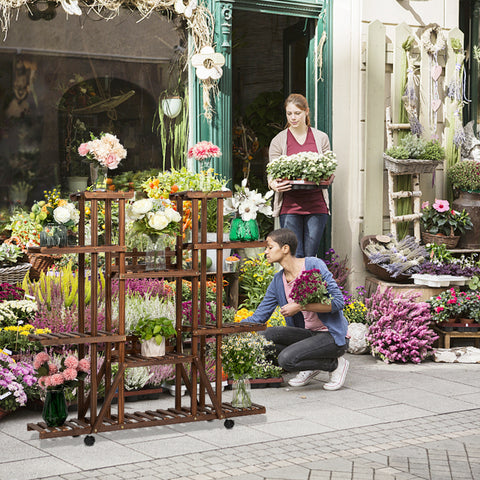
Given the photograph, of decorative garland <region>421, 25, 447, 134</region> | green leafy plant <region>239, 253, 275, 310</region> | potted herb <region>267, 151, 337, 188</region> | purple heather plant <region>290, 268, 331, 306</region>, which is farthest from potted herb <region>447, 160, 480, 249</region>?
purple heather plant <region>290, 268, 331, 306</region>

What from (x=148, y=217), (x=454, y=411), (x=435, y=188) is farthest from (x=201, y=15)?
(x=454, y=411)

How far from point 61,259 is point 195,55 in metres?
2.60

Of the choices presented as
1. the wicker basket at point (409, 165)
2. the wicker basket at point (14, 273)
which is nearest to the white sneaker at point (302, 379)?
the wicker basket at point (14, 273)

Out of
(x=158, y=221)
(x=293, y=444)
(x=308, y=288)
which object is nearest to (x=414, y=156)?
(x=308, y=288)

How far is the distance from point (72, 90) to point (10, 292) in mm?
2669

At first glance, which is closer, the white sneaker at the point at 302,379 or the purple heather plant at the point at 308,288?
the purple heather plant at the point at 308,288

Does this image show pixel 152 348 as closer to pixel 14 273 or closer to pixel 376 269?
pixel 14 273

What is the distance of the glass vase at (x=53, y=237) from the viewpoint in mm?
5781

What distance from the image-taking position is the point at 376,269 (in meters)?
9.70

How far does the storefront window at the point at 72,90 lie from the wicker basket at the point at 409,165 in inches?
102

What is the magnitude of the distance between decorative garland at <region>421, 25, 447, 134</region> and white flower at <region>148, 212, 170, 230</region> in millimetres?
5445

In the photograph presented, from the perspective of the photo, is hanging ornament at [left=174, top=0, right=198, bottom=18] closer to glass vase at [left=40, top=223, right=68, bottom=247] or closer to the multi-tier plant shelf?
the multi-tier plant shelf

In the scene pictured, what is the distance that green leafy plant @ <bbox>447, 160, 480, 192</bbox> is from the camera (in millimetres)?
10148

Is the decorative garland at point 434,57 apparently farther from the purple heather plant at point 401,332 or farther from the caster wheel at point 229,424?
the caster wheel at point 229,424
